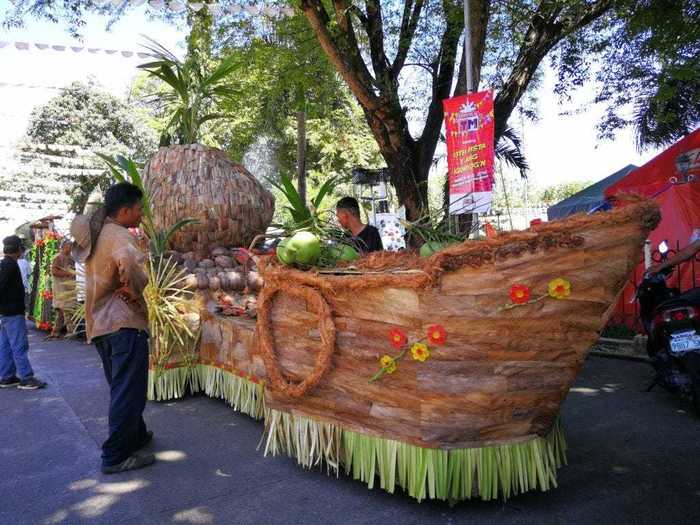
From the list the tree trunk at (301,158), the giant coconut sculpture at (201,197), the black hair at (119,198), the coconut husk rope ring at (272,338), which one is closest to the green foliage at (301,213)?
the coconut husk rope ring at (272,338)

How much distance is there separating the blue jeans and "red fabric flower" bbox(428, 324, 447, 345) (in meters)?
4.93

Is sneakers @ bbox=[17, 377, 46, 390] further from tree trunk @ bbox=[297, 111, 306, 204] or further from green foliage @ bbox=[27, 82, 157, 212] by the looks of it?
green foliage @ bbox=[27, 82, 157, 212]

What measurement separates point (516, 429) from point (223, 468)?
177 cm

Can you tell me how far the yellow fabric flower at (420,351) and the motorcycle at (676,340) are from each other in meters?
2.43

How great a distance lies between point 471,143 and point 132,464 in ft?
14.1

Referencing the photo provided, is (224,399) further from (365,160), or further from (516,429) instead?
(365,160)

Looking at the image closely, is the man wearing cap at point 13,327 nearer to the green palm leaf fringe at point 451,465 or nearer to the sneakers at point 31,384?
the sneakers at point 31,384

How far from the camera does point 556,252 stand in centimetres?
221

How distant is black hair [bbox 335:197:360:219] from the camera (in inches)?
172

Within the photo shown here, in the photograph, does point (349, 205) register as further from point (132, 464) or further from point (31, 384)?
point (31, 384)

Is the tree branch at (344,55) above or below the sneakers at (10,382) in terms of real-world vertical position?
above

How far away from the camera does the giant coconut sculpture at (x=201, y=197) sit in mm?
5191

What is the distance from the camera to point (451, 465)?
252cm

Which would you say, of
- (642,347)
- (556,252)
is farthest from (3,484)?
(642,347)
